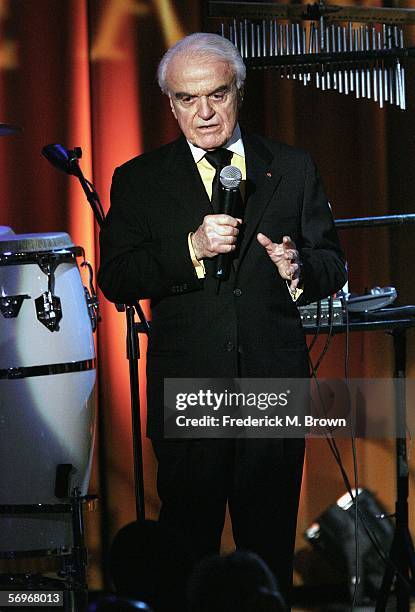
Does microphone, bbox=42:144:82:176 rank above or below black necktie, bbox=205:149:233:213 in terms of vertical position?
above

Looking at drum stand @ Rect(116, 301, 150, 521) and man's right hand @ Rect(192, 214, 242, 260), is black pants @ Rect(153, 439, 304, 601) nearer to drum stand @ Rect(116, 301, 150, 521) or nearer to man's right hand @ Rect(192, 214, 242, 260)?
man's right hand @ Rect(192, 214, 242, 260)

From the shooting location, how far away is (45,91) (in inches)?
148

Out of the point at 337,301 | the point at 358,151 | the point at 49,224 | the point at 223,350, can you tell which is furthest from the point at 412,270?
the point at 223,350

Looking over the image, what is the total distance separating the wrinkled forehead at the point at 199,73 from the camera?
2289 mm

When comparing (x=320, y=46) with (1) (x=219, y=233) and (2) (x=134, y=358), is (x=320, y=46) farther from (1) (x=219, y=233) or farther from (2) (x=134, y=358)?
(1) (x=219, y=233)

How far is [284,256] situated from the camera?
2.12m

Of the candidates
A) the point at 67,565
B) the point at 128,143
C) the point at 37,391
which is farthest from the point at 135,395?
the point at 128,143

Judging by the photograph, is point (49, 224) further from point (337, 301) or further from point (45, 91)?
point (337, 301)

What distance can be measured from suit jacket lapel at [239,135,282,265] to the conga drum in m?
0.95

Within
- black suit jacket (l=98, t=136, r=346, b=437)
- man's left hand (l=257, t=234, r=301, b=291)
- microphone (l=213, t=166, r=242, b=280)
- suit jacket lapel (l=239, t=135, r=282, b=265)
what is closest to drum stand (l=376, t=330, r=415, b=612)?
black suit jacket (l=98, t=136, r=346, b=437)

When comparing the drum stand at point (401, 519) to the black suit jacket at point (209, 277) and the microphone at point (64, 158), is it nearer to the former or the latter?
the black suit jacket at point (209, 277)

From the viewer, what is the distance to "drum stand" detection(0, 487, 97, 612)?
297 cm

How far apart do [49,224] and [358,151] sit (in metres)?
1.25

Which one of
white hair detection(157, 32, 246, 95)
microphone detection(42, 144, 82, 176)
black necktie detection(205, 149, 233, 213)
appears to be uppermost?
white hair detection(157, 32, 246, 95)
